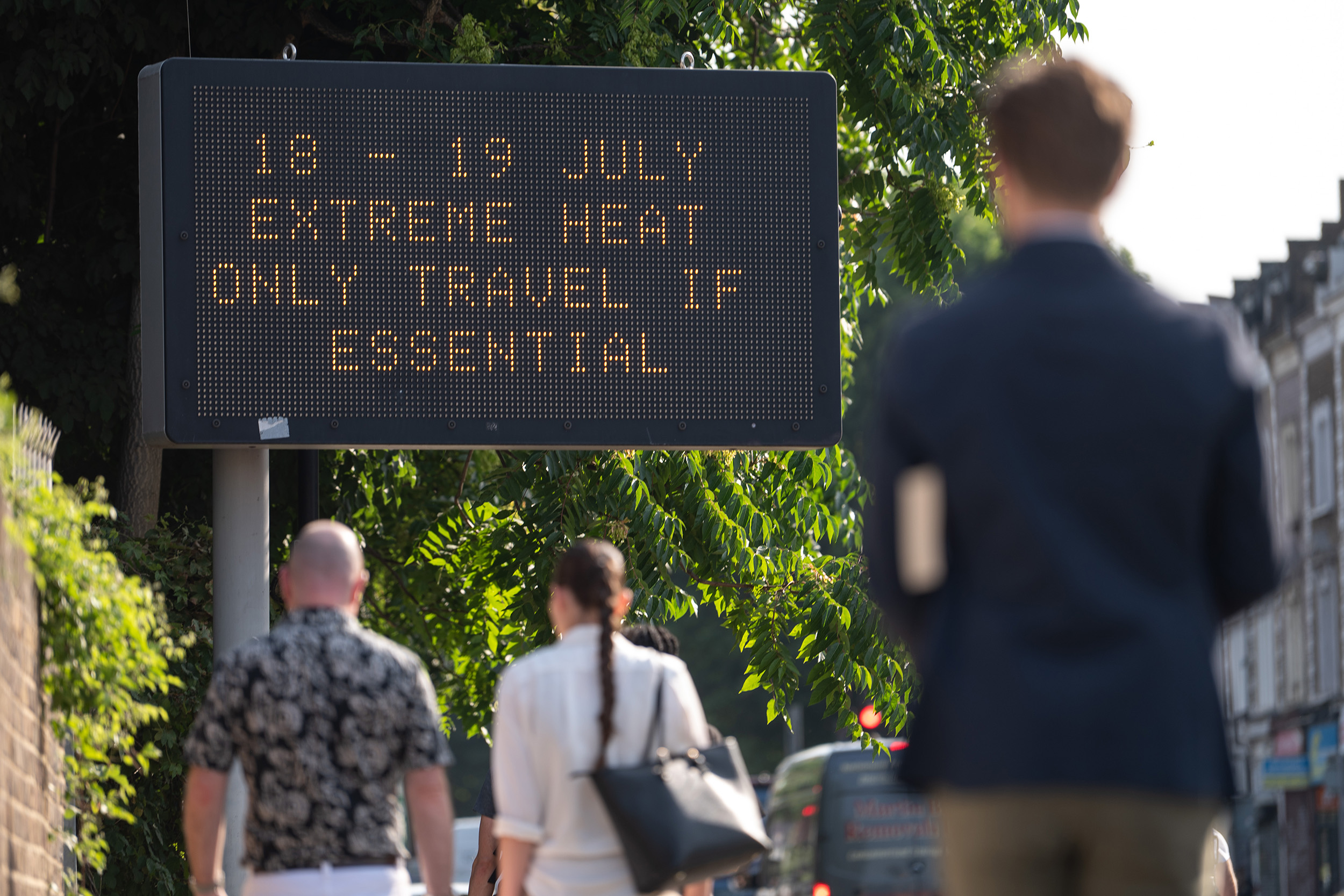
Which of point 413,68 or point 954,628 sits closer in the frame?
point 954,628

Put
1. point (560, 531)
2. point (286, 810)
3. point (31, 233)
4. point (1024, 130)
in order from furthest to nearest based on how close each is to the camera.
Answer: point (31, 233) → point (560, 531) → point (286, 810) → point (1024, 130)

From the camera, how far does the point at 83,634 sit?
5.76m

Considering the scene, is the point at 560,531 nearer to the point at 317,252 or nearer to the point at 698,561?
the point at 698,561

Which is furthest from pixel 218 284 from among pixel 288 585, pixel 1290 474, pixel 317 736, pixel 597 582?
pixel 1290 474

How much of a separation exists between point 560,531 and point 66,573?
15.2 ft

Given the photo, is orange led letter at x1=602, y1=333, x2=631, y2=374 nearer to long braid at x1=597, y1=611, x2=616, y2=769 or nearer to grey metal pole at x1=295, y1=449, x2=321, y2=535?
grey metal pole at x1=295, y1=449, x2=321, y2=535

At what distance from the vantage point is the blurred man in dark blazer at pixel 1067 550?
8.96ft

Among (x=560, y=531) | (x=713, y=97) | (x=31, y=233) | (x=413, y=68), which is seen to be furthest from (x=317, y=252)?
(x=31, y=233)

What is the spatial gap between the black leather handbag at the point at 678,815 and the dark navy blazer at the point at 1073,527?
1.94 m

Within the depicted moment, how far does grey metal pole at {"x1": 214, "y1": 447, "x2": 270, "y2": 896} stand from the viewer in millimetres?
8148

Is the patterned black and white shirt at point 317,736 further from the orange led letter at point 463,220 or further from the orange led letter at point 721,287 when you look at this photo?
the orange led letter at point 721,287

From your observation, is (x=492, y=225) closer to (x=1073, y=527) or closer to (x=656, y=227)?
(x=656, y=227)

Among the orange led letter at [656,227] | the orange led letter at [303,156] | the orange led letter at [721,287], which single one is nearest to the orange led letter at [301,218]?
the orange led letter at [303,156]

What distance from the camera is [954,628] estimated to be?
283 centimetres
